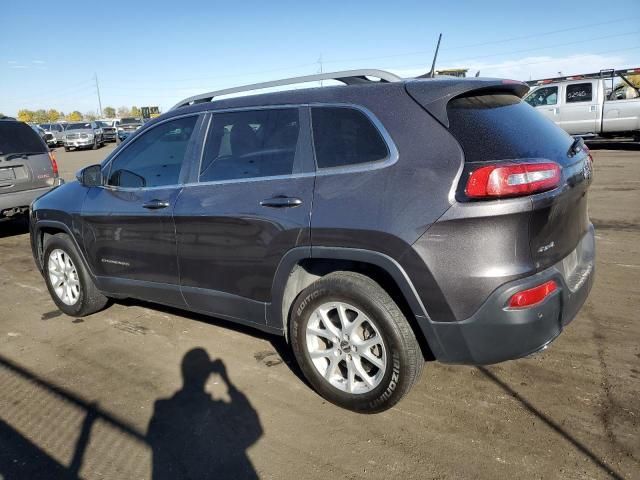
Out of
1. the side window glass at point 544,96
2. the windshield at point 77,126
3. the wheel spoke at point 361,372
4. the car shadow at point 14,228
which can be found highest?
the windshield at point 77,126

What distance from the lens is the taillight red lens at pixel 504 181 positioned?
234 cm

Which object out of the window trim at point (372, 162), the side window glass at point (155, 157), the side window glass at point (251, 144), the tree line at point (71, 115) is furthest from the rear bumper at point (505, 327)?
the tree line at point (71, 115)

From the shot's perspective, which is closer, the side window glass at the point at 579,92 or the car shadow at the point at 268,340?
the car shadow at the point at 268,340

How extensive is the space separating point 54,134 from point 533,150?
37881mm

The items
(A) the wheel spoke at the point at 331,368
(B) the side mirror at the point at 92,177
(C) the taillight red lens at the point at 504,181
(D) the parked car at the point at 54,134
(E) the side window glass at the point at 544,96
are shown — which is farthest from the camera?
(D) the parked car at the point at 54,134

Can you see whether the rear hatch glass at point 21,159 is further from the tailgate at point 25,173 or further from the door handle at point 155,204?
the door handle at point 155,204

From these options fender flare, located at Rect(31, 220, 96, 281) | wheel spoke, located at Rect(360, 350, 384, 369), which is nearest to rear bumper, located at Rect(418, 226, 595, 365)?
wheel spoke, located at Rect(360, 350, 384, 369)

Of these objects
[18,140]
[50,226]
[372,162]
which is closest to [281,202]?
[372,162]

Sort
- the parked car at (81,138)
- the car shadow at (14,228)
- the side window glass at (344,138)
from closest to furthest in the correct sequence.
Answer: the side window glass at (344,138)
the car shadow at (14,228)
the parked car at (81,138)

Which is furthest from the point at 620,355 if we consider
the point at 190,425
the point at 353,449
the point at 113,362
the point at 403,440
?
the point at 113,362

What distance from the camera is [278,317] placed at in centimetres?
316

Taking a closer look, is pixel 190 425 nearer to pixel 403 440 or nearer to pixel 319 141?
pixel 403 440

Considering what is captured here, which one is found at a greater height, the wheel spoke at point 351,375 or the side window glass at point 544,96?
the side window glass at point 544,96

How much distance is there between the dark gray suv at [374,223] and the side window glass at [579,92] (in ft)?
45.8
